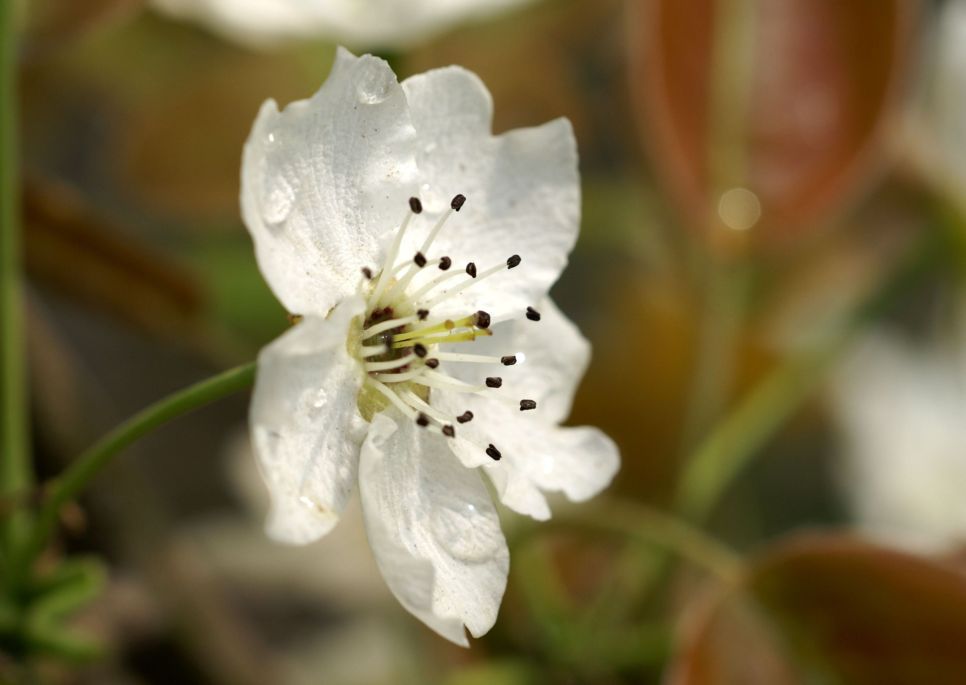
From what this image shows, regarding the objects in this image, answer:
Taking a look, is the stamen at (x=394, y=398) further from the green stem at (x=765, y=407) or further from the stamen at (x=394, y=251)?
the green stem at (x=765, y=407)

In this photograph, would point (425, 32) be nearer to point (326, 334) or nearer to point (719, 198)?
point (719, 198)

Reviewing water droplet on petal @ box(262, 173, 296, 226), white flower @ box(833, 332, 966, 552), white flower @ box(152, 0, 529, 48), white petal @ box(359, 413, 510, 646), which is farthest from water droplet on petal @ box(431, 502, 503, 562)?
white flower @ box(833, 332, 966, 552)

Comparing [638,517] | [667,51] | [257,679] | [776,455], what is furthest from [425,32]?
[776,455]

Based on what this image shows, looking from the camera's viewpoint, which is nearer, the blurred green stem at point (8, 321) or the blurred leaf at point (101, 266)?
the blurred green stem at point (8, 321)

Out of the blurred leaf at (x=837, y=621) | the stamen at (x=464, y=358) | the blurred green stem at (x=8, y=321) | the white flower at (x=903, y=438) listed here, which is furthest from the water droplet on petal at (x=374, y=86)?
the white flower at (x=903, y=438)

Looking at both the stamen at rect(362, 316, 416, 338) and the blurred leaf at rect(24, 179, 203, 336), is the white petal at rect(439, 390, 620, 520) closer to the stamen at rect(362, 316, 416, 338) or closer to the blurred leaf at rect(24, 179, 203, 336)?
the stamen at rect(362, 316, 416, 338)
